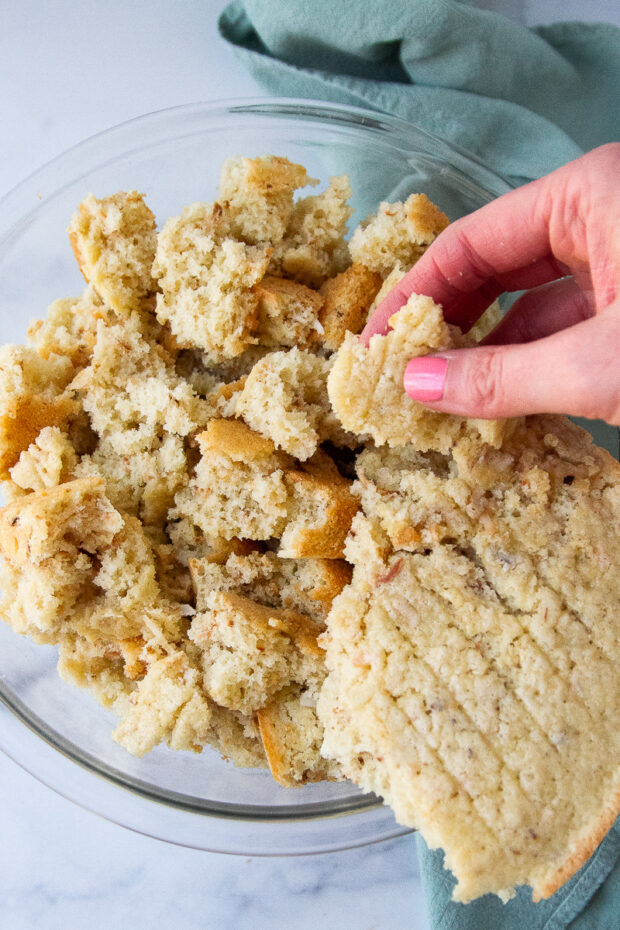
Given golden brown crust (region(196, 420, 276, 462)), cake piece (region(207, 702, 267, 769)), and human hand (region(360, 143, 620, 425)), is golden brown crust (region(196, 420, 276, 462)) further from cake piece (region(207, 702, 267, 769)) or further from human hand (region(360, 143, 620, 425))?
cake piece (region(207, 702, 267, 769))

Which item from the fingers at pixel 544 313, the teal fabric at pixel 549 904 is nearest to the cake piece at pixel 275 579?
the fingers at pixel 544 313

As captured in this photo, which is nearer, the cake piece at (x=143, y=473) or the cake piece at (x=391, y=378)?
the cake piece at (x=391, y=378)

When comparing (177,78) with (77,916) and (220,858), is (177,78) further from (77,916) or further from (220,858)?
(77,916)

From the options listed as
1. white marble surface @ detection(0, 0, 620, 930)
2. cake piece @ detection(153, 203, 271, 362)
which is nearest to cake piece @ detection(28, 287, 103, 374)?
cake piece @ detection(153, 203, 271, 362)

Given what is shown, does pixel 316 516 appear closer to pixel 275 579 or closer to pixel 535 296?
pixel 275 579

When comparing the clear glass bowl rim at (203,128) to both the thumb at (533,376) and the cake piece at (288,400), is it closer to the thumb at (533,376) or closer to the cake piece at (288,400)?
the cake piece at (288,400)

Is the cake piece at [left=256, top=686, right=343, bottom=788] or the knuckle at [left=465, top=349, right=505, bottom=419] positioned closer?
the knuckle at [left=465, top=349, right=505, bottom=419]
